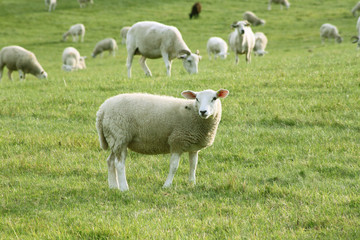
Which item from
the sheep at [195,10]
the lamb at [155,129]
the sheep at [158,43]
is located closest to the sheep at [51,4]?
the sheep at [195,10]

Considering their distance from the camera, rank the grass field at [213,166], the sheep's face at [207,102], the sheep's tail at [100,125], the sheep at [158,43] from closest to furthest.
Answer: the grass field at [213,166], the sheep's face at [207,102], the sheep's tail at [100,125], the sheep at [158,43]

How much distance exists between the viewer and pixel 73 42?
1489 inches

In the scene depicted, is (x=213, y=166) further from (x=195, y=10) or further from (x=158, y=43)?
(x=195, y=10)

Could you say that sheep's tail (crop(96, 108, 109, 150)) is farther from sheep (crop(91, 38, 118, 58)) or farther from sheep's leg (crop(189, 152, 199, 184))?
sheep (crop(91, 38, 118, 58))

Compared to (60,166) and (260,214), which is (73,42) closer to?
(60,166)

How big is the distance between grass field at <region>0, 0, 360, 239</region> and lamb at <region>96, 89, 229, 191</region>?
36 centimetres

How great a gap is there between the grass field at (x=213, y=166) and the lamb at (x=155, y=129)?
0.36 m

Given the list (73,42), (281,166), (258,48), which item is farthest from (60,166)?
(73,42)

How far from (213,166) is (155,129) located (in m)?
1.21

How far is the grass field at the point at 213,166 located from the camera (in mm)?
4594

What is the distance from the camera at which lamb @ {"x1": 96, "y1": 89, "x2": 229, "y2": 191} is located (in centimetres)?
586

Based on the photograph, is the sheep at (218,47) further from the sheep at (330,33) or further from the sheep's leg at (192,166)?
the sheep's leg at (192,166)

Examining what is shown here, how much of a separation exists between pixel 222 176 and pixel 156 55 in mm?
8486

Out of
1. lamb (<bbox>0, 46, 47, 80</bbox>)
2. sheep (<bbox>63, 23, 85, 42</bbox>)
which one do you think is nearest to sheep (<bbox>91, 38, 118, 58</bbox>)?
sheep (<bbox>63, 23, 85, 42</bbox>)
